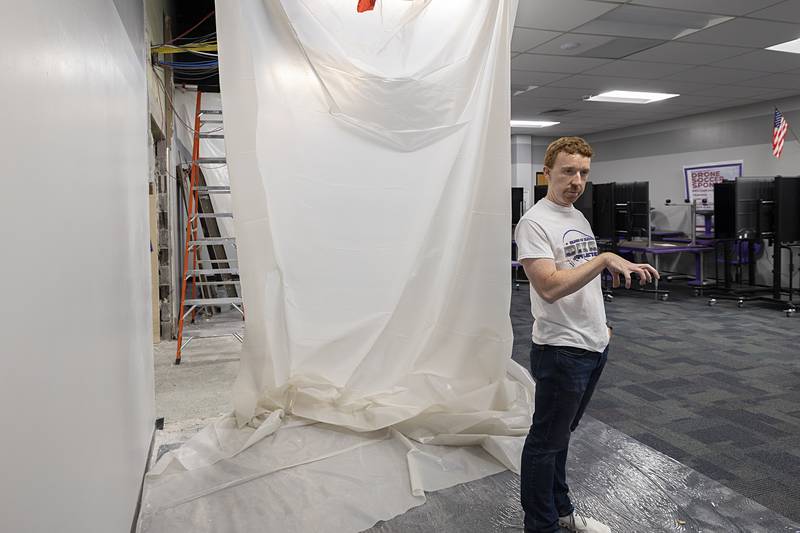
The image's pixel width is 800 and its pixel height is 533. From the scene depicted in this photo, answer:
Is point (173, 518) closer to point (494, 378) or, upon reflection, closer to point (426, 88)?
point (494, 378)

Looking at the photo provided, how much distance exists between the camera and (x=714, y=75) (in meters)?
6.14

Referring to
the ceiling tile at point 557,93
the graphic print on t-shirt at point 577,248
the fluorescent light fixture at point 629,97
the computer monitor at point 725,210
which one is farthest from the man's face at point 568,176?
the fluorescent light fixture at point 629,97

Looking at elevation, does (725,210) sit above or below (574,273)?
above

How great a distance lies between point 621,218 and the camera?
7293mm

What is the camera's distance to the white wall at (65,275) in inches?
26.8

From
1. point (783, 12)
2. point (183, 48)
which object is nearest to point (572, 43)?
point (783, 12)

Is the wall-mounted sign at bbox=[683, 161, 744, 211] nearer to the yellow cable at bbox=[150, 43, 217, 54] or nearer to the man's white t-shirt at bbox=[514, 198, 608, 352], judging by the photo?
the yellow cable at bbox=[150, 43, 217, 54]

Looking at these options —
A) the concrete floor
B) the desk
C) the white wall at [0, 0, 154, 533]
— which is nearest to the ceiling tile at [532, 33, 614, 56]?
the desk

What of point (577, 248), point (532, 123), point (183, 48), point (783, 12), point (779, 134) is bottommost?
point (577, 248)

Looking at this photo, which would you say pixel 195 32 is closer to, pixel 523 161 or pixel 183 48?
pixel 183 48

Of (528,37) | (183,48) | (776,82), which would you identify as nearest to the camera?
(183,48)

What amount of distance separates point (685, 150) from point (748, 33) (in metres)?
4.84

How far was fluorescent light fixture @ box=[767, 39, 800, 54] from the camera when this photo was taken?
5.06 metres

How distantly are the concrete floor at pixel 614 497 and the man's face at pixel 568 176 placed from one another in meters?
1.06
